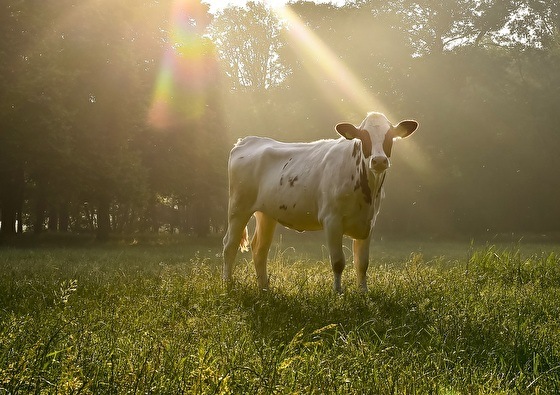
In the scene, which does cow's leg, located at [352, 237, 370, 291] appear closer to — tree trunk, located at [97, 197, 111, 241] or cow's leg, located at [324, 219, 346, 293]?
cow's leg, located at [324, 219, 346, 293]

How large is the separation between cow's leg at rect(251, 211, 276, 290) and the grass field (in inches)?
15.0

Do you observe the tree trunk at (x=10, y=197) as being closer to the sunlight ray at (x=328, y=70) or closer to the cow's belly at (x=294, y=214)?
the cow's belly at (x=294, y=214)

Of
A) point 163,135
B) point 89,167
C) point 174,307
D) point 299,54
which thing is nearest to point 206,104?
point 163,135

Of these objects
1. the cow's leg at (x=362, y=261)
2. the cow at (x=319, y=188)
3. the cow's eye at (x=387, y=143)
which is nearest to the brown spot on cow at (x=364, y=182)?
the cow at (x=319, y=188)

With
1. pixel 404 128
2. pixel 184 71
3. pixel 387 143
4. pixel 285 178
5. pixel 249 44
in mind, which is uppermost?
pixel 249 44

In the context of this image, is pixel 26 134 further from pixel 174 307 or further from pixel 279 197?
pixel 174 307

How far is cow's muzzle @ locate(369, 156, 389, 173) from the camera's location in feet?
23.8

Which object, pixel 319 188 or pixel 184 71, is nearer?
pixel 319 188

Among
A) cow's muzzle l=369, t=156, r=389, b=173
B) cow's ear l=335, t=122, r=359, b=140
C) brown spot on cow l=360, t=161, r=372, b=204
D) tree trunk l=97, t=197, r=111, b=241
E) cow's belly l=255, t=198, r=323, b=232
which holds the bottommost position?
tree trunk l=97, t=197, r=111, b=241

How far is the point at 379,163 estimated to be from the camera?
726cm

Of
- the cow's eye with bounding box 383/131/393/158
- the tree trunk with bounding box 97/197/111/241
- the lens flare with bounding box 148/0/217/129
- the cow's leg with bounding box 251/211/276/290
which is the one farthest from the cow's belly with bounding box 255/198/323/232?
the tree trunk with bounding box 97/197/111/241

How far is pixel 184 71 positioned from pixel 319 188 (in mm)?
21118

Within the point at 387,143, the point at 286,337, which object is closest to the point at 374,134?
the point at 387,143

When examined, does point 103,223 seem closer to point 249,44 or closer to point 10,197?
point 10,197
